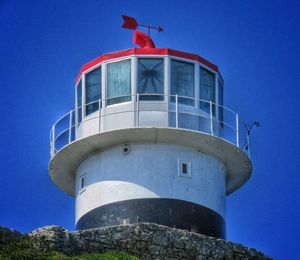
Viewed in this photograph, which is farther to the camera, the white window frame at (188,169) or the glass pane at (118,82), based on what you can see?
the glass pane at (118,82)

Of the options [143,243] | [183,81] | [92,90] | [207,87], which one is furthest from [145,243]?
[207,87]

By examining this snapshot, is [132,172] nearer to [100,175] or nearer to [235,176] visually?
[100,175]

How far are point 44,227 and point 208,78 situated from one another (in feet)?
23.8

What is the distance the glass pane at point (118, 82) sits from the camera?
29297 millimetres

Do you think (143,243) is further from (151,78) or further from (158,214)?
(151,78)

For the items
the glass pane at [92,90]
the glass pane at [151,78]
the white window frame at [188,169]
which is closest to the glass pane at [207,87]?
the glass pane at [151,78]

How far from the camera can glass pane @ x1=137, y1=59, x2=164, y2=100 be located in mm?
29156

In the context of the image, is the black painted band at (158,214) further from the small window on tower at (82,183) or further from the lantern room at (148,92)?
the lantern room at (148,92)

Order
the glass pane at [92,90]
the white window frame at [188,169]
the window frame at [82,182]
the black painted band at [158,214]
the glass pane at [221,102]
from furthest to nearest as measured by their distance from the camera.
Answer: the glass pane at [221,102], the glass pane at [92,90], the window frame at [82,182], the white window frame at [188,169], the black painted band at [158,214]

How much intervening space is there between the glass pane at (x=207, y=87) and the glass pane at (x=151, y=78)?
116cm

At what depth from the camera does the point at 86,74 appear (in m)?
30.3

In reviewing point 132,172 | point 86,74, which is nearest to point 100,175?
point 132,172

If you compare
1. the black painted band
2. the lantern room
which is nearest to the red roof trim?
the lantern room

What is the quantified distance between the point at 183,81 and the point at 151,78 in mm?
841
